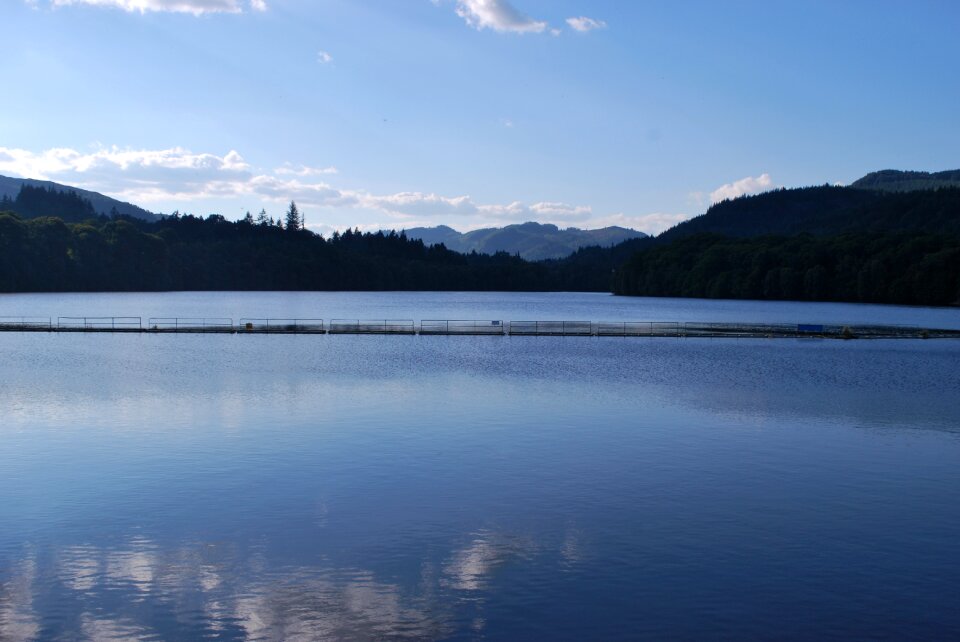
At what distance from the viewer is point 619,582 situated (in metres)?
16.8

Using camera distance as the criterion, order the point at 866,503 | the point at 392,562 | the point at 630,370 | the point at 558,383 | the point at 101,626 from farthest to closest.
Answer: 1. the point at 630,370
2. the point at 558,383
3. the point at 866,503
4. the point at 392,562
5. the point at 101,626

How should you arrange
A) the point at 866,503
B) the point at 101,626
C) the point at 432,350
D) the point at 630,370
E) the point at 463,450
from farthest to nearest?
the point at 432,350
the point at 630,370
the point at 463,450
the point at 866,503
the point at 101,626

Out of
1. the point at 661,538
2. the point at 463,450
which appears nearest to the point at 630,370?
the point at 463,450

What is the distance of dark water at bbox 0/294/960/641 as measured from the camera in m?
15.2

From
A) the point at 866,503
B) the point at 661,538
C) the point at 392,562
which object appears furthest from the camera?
the point at 866,503

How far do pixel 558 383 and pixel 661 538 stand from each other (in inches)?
1210

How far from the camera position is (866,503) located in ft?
75.4

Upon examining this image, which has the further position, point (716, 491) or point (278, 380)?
point (278, 380)

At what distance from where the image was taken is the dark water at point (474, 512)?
1520cm

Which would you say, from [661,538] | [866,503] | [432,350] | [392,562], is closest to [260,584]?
[392,562]

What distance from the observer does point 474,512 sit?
70.8ft

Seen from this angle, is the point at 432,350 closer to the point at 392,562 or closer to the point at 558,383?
the point at 558,383

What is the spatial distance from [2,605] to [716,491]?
58.0 ft

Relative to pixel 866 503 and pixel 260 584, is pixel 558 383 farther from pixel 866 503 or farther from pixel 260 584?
pixel 260 584
